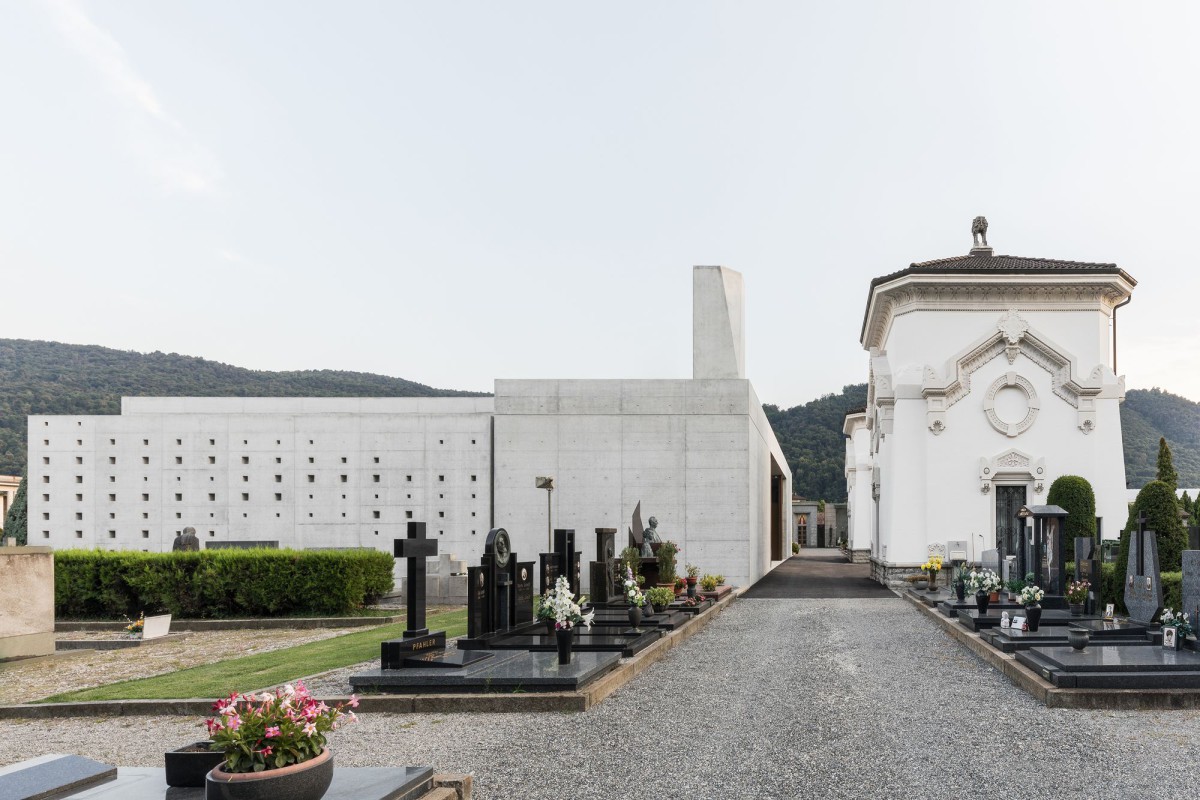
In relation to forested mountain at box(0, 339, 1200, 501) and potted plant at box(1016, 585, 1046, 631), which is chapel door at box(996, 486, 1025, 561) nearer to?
potted plant at box(1016, 585, 1046, 631)

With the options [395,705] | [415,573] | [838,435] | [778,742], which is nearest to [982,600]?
[778,742]

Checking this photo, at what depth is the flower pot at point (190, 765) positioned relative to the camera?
544cm

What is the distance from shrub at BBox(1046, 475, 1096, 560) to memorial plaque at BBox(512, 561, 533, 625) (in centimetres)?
1728

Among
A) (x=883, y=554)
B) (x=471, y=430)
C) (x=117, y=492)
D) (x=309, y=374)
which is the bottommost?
(x=883, y=554)

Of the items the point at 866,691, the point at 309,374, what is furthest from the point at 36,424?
the point at 309,374

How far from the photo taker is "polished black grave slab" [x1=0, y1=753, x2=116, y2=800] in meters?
5.12

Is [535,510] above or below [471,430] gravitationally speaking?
below

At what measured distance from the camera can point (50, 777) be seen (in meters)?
5.41

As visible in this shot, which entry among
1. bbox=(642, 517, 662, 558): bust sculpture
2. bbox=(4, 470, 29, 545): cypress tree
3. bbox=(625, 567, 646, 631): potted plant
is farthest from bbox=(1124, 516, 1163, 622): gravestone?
bbox=(4, 470, 29, 545): cypress tree

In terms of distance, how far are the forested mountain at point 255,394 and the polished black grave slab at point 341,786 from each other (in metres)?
64.6

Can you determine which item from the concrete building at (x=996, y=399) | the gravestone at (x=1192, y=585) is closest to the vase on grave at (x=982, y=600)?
the gravestone at (x=1192, y=585)

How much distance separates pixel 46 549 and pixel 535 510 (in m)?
14.4

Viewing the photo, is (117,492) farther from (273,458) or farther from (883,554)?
(883,554)

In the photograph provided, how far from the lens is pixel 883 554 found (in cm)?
3044
